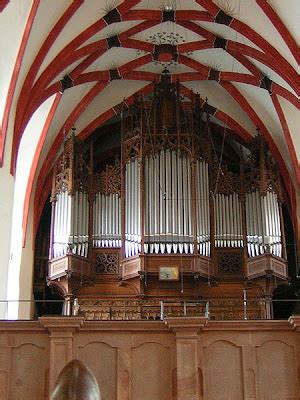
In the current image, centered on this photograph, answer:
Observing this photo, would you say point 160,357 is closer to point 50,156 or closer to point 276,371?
point 276,371

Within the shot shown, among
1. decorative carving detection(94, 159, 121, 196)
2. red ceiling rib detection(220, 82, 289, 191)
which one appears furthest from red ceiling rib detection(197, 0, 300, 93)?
decorative carving detection(94, 159, 121, 196)

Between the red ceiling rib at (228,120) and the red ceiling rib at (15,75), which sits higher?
the red ceiling rib at (228,120)

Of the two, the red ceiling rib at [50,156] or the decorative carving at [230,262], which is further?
the red ceiling rib at [50,156]

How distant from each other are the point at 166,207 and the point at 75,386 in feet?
46.6

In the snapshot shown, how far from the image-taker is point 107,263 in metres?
14.8

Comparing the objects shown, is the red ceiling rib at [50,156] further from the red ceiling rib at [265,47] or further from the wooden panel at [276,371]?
the wooden panel at [276,371]

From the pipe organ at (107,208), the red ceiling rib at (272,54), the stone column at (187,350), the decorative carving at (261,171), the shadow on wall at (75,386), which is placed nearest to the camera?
the shadow on wall at (75,386)

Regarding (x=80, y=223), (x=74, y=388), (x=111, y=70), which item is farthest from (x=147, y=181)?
(x=74, y=388)

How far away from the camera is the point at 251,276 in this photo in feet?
48.0

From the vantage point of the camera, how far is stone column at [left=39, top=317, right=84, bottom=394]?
10.2m

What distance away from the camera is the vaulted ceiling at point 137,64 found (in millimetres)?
12922

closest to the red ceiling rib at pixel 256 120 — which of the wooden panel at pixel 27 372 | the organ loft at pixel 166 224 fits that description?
the organ loft at pixel 166 224

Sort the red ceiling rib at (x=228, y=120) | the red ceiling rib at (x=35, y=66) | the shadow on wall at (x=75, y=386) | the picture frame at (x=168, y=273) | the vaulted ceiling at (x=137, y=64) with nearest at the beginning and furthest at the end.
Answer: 1. the shadow on wall at (x=75, y=386)
2. the vaulted ceiling at (x=137, y=64)
3. the red ceiling rib at (x=35, y=66)
4. the picture frame at (x=168, y=273)
5. the red ceiling rib at (x=228, y=120)

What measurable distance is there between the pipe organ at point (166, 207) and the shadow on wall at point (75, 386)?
1327 centimetres
